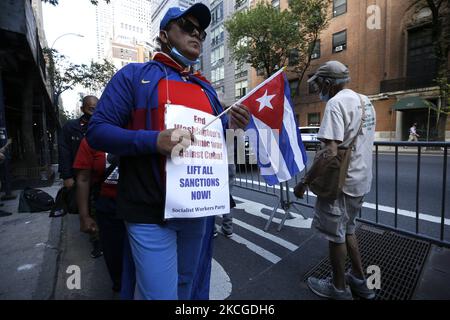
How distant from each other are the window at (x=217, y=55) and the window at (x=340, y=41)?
62.3 feet

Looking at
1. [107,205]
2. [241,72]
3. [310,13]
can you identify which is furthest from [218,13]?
[107,205]

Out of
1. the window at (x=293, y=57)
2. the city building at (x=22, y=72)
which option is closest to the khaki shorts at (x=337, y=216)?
the city building at (x=22, y=72)

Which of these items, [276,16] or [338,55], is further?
[338,55]

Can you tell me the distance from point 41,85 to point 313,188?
13.8m

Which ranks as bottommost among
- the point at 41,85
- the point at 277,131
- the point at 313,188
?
the point at 313,188

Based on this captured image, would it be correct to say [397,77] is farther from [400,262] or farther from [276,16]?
[400,262]

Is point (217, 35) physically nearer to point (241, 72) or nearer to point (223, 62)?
point (223, 62)

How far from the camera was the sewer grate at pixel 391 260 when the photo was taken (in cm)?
265

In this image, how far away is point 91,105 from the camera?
3396mm

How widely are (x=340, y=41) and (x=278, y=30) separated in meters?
7.18

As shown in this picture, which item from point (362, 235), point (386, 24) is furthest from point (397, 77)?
point (362, 235)

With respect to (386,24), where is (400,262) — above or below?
below

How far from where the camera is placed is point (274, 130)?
7.95ft

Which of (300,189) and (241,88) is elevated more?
(241,88)
